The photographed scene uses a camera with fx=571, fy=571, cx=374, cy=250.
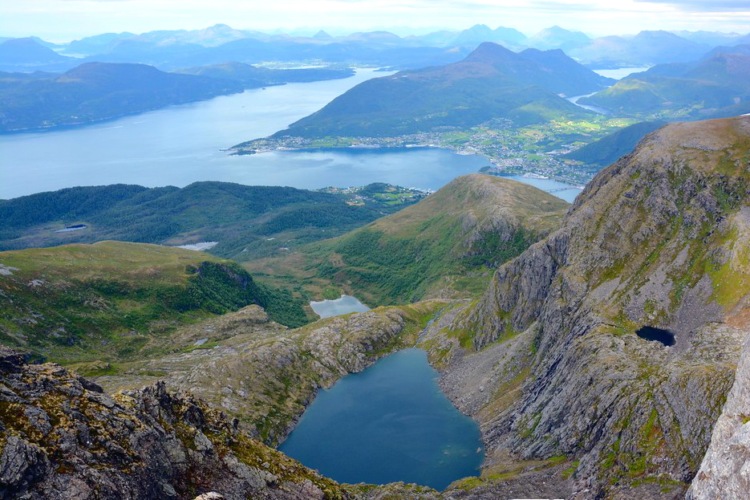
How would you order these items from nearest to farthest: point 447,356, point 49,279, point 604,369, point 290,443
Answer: point 604,369 < point 290,443 < point 447,356 < point 49,279

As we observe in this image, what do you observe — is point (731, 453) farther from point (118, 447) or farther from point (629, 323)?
point (118, 447)

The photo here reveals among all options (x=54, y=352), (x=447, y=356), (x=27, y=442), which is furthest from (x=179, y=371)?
(x=27, y=442)

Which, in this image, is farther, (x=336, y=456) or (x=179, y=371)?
(x=179, y=371)

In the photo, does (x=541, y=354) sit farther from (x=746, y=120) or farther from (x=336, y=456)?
(x=746, y=120)

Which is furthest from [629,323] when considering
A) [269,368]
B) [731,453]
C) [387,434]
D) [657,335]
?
[269,368]

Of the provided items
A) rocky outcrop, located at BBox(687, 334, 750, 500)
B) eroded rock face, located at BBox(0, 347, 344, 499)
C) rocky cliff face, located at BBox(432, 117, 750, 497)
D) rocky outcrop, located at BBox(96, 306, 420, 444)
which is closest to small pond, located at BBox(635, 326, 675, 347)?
rocky cliff face, located at BBox(432, 117, 750, 497)

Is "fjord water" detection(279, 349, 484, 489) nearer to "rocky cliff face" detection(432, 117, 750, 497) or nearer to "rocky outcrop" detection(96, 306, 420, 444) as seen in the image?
"rocky outcrop" detection(96, 306, 420, 444)

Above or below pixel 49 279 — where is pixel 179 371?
below
